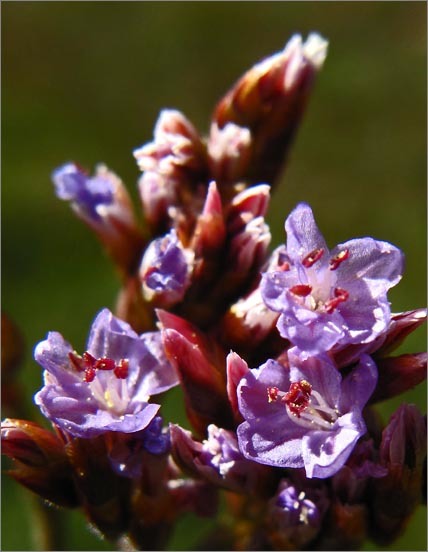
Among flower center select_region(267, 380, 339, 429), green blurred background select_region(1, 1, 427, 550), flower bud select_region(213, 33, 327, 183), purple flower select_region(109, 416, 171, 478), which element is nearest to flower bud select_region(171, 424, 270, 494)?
purple flower select_region(109, 416, 171, 478)

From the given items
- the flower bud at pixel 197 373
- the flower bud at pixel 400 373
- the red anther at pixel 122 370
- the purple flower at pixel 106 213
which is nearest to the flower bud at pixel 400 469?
the flower bud at pixel 400 373

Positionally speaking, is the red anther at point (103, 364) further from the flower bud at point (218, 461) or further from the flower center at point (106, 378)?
the flower bud at point (218, 461)

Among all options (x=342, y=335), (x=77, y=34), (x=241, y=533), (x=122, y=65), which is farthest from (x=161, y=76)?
(x=342, y=335)

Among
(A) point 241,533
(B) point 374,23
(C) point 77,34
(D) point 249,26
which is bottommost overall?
(A) point 241,533

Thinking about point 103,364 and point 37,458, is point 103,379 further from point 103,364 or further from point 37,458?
point 37,458

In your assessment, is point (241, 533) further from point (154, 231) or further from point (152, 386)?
point (154, 231)

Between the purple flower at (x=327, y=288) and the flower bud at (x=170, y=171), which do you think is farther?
the flower bud at (x=170, y=171)
